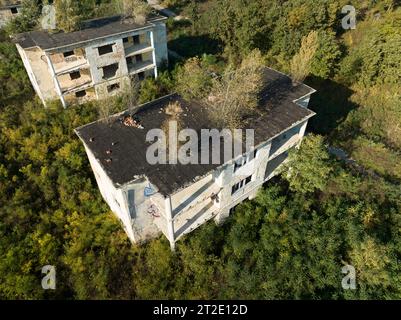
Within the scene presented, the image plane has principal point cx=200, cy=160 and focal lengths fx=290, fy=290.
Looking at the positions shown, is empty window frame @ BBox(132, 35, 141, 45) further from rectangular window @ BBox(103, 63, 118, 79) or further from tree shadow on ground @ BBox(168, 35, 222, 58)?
tree shadow on ground @ BBox(168, 35, 222, 58)

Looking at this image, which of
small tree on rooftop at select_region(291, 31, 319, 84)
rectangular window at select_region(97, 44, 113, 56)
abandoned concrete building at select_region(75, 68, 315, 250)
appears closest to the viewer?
abandoned concrete building at select_region(75, 68, 315, 250)

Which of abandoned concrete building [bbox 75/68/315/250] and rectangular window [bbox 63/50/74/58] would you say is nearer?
abandoned concrete building [bbox 75/68/315/250]

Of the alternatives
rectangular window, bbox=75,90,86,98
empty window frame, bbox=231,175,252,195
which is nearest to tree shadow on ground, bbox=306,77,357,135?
empty window frame, bbox=231,175,252,195

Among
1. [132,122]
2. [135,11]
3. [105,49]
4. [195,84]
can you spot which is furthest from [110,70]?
[132,122]

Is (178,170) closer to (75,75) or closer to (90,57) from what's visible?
(90,57)

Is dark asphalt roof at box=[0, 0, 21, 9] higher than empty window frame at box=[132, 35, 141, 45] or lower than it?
higher

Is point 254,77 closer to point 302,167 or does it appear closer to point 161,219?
point 302,167

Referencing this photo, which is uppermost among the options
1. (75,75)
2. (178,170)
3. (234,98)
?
(234,98)
